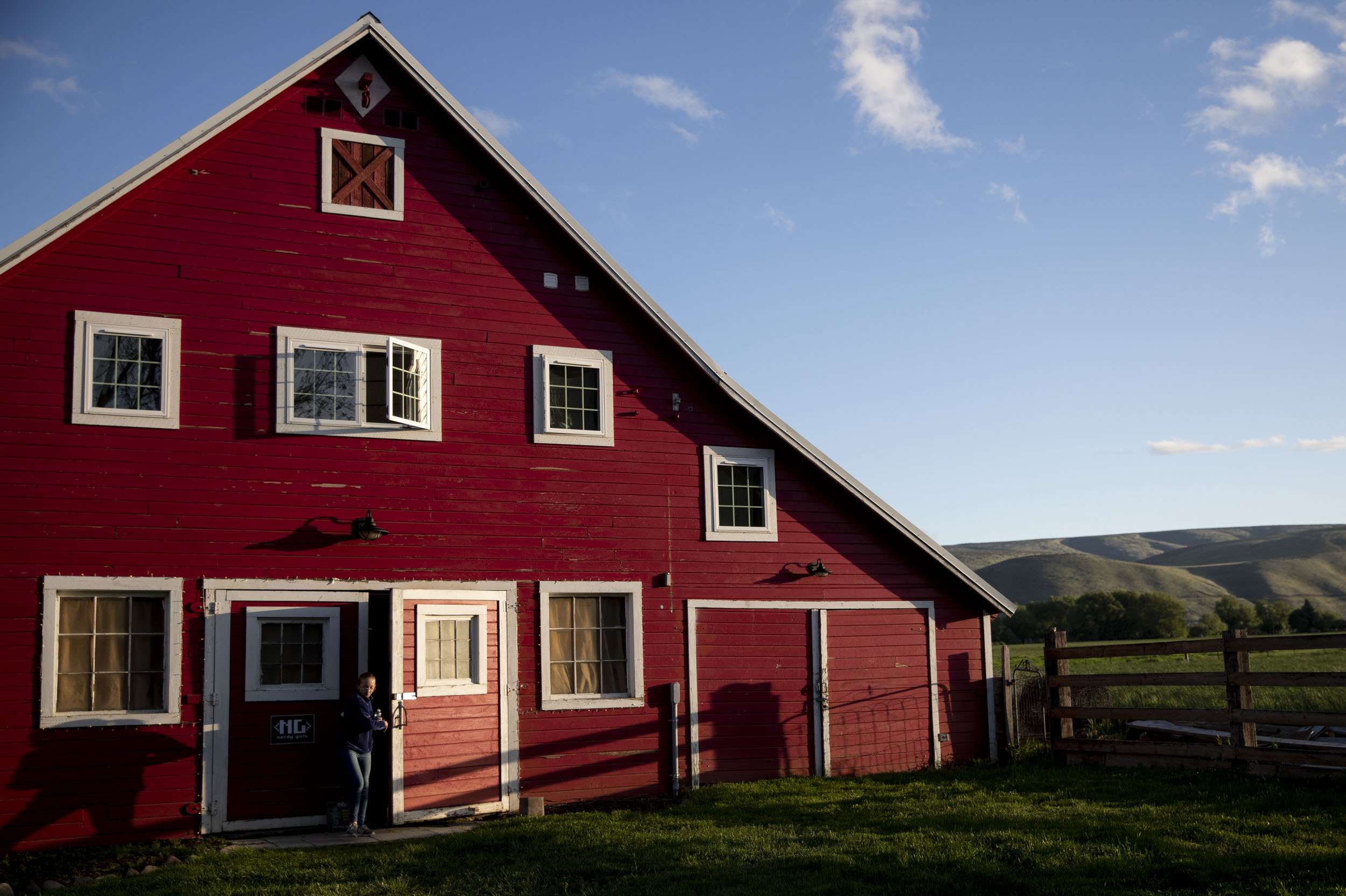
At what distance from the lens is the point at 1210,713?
12484 mm

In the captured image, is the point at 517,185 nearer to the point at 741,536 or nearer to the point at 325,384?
the point at 325,384

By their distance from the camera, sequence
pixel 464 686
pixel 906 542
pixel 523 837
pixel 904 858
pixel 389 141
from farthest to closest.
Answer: pixel 906 542 < pixel 389 141 < pixel 464 686 < pixel 523 837 < pixel 904 858

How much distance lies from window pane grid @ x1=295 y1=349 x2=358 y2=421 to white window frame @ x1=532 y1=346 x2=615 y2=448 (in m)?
2.26

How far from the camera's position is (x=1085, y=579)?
147 m

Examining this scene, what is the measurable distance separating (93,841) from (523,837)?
14.8 feet

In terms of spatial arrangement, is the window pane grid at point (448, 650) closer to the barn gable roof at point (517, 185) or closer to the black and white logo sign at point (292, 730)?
the black and white logo sign at point (292, 730)

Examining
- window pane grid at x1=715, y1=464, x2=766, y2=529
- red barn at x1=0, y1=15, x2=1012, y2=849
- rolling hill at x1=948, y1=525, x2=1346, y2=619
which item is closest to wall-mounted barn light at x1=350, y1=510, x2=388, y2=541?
red barn at x1=0, y1=15, x2=1012, y2=849

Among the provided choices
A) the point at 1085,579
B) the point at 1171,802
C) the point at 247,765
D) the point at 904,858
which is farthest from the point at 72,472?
the point at 1085,579

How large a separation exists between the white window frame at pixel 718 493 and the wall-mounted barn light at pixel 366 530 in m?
4.38

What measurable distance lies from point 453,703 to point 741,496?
4831 millimetres

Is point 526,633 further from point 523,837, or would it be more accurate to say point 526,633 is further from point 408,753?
point 523,837

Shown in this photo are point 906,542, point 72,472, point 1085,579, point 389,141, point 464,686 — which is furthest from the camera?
point 1085,579

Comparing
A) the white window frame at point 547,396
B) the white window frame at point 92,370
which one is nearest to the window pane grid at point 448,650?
the white window frame at point 547,396

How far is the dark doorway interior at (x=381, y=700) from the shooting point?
1198 centimetres
